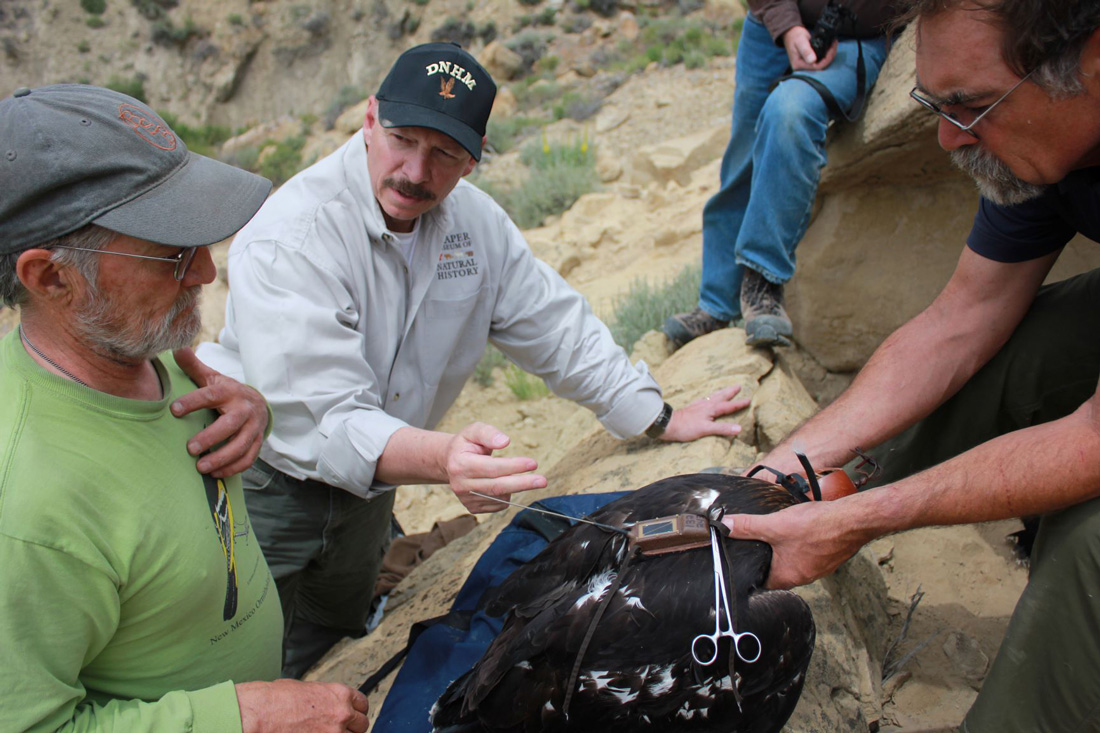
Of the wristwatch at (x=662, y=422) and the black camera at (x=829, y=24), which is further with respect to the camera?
the black camera at (x=829, y=24)

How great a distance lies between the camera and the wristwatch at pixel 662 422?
346cm

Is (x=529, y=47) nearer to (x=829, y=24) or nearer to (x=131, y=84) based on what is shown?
(x=131, y=84)

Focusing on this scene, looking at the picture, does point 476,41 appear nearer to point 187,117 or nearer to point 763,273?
point 187,117

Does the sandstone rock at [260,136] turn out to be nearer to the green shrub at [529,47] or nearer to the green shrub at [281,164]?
the green shrub at [281,164]

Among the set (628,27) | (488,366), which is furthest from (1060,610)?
(628,27)

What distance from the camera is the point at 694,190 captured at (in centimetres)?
927

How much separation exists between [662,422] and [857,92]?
185 centimetres

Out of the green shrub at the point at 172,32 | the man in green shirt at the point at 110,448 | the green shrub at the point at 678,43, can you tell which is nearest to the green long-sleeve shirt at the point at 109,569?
the man in green shirt at the point at 110,448

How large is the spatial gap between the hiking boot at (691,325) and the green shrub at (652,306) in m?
1.50

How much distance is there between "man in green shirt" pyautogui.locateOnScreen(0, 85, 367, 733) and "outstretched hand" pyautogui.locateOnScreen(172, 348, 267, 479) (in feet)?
0.04

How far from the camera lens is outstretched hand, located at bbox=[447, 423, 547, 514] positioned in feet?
7.58

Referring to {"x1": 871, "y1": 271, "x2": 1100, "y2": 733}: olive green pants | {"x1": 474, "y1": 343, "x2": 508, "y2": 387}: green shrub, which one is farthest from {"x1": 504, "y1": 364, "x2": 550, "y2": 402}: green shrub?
{"x1": 871, "y1": 271, "x2": 1100, "y2": 733}: olive green pants

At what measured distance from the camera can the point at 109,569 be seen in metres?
1.73

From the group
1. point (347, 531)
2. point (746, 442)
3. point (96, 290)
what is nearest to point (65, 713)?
point (96, 290)
